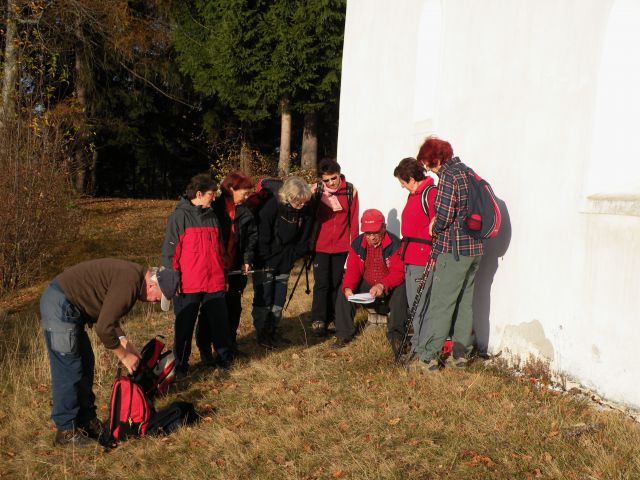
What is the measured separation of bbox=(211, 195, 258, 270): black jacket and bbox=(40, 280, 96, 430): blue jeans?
1992 mm

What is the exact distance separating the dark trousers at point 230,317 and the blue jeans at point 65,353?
1764mm

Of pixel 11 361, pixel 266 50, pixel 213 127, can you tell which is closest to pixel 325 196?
pixel 11 361

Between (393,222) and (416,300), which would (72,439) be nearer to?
(416,300)

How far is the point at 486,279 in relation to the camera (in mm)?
6488

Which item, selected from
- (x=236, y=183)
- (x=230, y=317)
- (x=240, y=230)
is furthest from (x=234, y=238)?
(x=230, y=317)

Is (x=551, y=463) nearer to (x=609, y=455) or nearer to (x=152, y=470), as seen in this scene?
(x=609, y=455)

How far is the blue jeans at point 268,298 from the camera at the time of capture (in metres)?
7.14

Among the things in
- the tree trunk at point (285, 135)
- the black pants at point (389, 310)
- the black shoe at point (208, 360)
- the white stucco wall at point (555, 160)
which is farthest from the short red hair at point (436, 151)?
the tree trunk at point (285, 135)

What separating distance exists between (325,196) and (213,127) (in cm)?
1718

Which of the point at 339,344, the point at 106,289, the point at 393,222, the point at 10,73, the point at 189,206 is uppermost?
the point at 10,73

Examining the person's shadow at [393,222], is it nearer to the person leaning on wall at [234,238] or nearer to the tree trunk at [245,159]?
the person leaning on wall at [234,238]

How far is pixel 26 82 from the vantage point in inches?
481

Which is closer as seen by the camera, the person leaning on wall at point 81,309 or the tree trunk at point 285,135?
the person leaning on wall at point 81,309

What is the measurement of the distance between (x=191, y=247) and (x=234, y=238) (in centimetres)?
77
